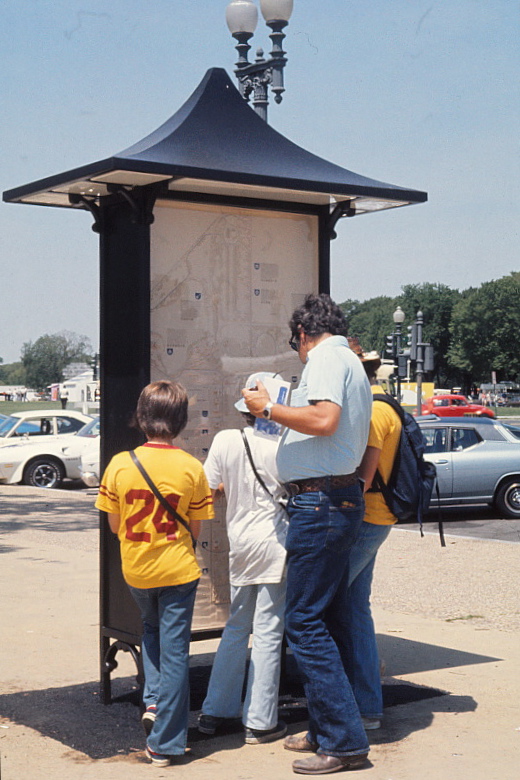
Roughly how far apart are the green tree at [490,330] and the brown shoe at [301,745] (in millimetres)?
101122

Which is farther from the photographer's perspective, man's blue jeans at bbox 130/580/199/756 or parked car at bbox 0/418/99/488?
parked car at bbox 0/418/99/488

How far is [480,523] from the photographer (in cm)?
1540

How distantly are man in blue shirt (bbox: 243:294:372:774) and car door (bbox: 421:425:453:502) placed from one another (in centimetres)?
1048

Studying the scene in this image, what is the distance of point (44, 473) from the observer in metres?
21.0

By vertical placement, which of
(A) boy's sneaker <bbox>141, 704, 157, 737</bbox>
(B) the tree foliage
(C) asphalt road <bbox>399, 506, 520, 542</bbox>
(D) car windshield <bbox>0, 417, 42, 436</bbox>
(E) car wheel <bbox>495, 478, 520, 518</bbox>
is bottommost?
(C) asphalt road <bbox>399, 506, 520, 542</bbox>

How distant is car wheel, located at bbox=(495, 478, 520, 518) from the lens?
1562cm

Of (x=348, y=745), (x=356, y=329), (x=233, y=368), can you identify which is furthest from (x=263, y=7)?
(x=356, y=329)

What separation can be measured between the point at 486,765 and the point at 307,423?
1.74 m

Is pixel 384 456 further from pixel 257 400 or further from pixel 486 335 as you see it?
pixel 486 335

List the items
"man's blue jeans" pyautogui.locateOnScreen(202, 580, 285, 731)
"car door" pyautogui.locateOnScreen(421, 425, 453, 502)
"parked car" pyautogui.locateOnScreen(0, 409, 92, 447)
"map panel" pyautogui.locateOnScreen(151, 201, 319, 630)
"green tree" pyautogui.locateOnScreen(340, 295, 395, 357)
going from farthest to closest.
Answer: "green tree" pyautogui.locateOnScreen(340, 295, 395, 357)
"parked car" pyautogui.locateOnScreen(0, 409, 92, 447)
"car door" pyautogui.locateOnScreen(421, 425, 453, 502)
"map panel" pyautogui.locateOnScreen(151, 201, 319, 630)
"man's blue jeans" pyautogui.locateOnScreen(202, 580, 285, 731)

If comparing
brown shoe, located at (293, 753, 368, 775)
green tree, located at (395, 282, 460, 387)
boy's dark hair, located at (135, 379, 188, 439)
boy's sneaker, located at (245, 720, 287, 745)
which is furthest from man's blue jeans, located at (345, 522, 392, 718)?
green tree, located at (395, 282, 460, 387)

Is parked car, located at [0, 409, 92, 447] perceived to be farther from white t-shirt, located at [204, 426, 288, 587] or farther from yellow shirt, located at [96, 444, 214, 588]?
yellow shirt, located at [96, 444, 214, 588]

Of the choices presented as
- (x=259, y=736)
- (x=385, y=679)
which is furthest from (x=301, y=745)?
(x=385, y=679)

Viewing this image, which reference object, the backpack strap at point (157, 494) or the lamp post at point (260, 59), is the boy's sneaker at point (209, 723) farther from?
the lamp post at point (260, 59)
